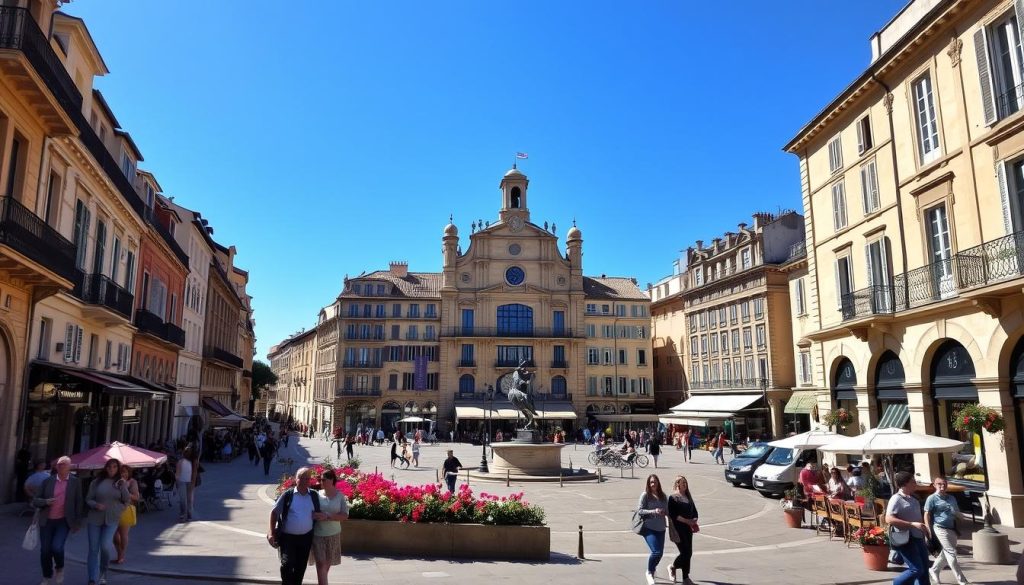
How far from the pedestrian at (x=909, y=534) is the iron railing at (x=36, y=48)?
56.8ft

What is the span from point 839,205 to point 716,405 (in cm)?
3006

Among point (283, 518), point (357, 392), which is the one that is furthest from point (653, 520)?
point (357, 392)

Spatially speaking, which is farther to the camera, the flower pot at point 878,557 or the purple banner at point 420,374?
the purple banner at point 420,374

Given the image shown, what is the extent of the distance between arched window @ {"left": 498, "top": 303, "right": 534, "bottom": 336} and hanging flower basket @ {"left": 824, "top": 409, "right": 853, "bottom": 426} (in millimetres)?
42115

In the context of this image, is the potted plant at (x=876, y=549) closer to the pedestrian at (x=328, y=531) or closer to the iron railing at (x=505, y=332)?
the pedestrian at (x=328, y=531)

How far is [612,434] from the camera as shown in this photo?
57.3 meters

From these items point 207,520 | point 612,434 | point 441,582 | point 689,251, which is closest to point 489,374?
point 612,434

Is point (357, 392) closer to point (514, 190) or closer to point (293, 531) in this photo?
point (514, 190)

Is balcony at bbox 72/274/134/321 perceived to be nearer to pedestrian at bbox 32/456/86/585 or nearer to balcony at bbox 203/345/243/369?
pedestrian at bbox 32/456/86/585

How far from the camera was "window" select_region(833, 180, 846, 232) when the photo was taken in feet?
70.2

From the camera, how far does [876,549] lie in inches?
434

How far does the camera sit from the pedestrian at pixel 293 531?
7.64m

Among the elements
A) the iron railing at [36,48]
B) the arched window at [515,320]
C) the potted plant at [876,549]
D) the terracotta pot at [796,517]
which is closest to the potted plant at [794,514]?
the terracotta pot at [796,517]

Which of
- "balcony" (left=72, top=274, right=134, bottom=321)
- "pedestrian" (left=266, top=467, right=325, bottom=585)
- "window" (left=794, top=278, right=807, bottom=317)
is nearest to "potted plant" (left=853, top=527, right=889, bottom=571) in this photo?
"pedestrian" (left=266, top=467, right=325, bottom=585)
